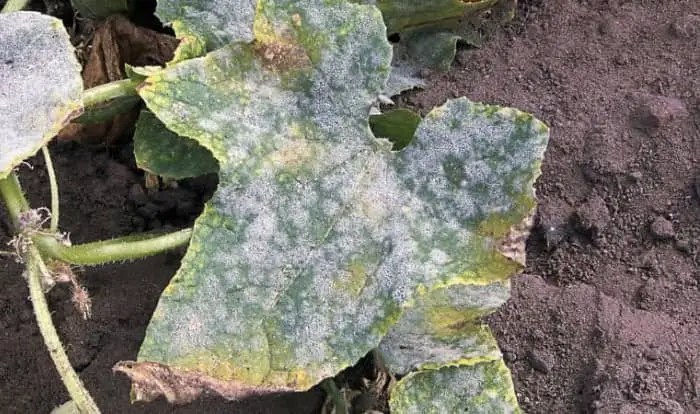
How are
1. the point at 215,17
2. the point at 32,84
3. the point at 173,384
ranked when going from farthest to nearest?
the point at 215,17, the point at 32,84, the point at 173,384

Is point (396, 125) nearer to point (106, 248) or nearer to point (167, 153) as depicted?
point (167, 153)

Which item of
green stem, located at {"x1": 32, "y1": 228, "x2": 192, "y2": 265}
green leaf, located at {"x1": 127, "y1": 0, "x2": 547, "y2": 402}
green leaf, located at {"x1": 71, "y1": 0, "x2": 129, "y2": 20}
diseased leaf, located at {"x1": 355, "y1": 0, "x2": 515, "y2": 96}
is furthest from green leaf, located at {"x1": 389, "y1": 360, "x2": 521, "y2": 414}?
green leaf, located at {"x1": 71, "y1": 0, "x2": 129, "y2": 20}

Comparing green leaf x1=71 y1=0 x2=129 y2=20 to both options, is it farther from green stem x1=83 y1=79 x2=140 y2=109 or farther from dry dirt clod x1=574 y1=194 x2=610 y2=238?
dry dirt clod x1=574 y1=194 x2=610 y2=238

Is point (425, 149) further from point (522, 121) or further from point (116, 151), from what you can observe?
point (116, 151)

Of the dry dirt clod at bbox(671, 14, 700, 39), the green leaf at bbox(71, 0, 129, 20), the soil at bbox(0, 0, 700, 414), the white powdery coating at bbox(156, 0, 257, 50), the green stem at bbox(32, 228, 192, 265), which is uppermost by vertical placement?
the white powdery coating at bbox(156, 0, 257, 50)

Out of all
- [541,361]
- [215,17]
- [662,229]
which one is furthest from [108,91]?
[662,229]

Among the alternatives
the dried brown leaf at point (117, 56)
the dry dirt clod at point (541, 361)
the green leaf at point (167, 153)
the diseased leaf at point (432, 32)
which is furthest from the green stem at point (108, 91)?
the dry dirt clod at point (541, 361)
